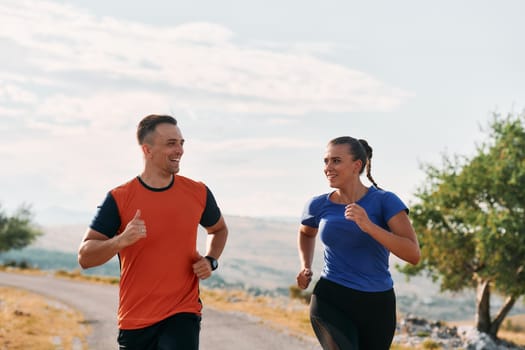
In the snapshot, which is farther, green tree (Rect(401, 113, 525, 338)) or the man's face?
green tree (Rect(401, 113, 525, 338))

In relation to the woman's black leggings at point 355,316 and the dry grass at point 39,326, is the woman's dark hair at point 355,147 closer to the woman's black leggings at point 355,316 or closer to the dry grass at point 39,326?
the woman's black leggings at point 355,316

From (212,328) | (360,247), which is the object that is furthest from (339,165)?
(212,328)

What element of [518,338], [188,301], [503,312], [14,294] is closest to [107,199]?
[188,301]

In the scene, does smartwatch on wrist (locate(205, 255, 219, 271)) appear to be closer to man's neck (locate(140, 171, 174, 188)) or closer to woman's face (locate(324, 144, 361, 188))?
man's neck (locate(140, 171, 174, 188))

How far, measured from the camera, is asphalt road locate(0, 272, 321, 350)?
48.7ft

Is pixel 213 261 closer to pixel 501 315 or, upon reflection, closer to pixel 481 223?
pixel 481 223

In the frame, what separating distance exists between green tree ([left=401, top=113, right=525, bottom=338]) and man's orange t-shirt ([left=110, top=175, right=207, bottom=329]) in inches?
972

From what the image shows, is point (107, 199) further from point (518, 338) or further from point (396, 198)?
point (518, 338)

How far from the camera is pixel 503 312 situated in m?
33.3

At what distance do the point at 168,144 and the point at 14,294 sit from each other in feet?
81.6

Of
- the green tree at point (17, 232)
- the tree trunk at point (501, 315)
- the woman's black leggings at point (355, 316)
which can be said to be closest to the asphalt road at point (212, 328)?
the woman's black leggings at point (355, 316)

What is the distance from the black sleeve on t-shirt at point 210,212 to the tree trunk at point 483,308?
94.9ft

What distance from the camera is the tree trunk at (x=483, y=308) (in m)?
33.3

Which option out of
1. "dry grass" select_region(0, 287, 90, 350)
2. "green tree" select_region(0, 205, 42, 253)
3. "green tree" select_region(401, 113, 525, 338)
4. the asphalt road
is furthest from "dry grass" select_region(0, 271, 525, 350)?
"green tree" select_region(0, 205, 42, 253)
